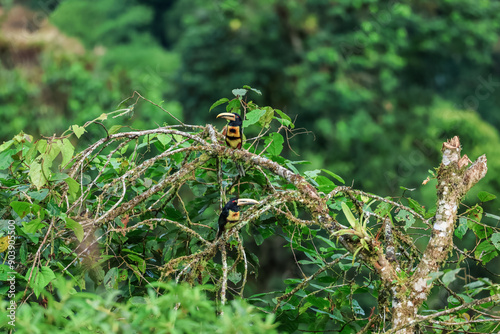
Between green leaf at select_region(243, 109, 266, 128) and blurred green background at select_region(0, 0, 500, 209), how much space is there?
303 inches

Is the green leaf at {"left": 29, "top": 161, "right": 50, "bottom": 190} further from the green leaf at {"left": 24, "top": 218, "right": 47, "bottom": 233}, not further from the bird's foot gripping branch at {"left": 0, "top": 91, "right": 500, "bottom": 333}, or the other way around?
the green leaf at {"left": 24, "top": 218, "right": 47, "bottom": 233}

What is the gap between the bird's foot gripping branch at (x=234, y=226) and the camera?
189 centimetres

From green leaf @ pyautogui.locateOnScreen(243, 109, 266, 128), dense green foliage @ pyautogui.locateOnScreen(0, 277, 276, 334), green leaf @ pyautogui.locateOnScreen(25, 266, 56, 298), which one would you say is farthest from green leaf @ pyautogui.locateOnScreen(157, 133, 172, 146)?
dense green foliage @ pyautogui.locateOnScreen(0, 277, 276, 334)

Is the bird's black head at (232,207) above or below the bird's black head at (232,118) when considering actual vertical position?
below

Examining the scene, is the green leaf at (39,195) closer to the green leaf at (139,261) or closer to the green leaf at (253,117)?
the green leaf at (139,261)

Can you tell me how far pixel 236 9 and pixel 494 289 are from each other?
11.1 metres

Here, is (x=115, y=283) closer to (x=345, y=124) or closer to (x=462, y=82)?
(x=345, y=124)

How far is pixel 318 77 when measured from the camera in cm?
1146

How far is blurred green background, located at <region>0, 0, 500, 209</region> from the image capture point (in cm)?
Answer: 1088

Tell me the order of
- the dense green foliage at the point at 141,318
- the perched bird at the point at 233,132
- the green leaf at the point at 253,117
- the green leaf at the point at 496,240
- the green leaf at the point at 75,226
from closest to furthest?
the dense green foliage at the point at 141,318 → the green leaf at the point at 75,226 → the green leaf at the point at 496,240 → the green leaf at the point at 253,117 → the perched bird at the point at 233,132

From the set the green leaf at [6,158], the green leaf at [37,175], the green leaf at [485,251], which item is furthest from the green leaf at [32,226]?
the green leaf at [485,251]

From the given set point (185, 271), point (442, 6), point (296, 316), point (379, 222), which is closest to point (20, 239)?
point (185, 271)

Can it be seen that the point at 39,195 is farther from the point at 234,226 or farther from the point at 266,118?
the point at 266,118

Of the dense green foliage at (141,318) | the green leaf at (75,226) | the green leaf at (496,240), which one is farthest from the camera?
the green leaf at (496,240)
